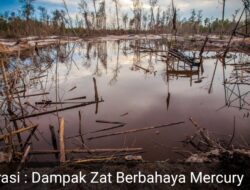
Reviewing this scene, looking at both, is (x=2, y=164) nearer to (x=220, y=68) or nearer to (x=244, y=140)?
(x=244, y=140)

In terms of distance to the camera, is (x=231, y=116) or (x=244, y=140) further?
(x=231, y=116)

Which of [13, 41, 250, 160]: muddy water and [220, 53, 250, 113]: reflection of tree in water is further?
[220, 53, 250, 113]: reflection of tree in water

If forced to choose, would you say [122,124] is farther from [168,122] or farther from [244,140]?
[244,140]

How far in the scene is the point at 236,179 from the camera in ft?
11.5

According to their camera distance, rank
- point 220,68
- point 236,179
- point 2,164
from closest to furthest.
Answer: point 236,179 → point 2,164 → point 220,68

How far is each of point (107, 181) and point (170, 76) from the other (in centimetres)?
984

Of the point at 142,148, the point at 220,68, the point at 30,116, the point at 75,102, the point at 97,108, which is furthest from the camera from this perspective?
the point at 220,68

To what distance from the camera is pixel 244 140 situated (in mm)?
5395

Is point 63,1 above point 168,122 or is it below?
above

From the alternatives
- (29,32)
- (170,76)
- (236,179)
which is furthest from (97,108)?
(29,32)

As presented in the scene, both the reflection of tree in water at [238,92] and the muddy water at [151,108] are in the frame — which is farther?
the reflection of tree in water at [238,92]

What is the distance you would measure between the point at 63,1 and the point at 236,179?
4135 mm

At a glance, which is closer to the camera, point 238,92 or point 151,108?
point 151,108

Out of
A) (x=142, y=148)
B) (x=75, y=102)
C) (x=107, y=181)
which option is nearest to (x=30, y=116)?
(x=75, y=102)
